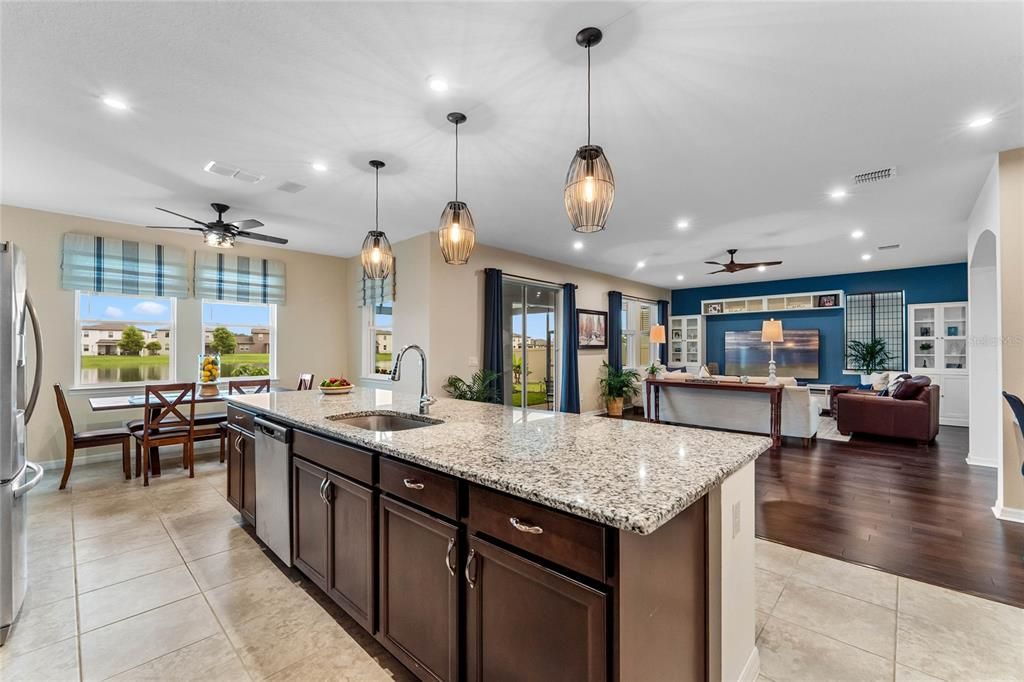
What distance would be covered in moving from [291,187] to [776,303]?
30.3 ft

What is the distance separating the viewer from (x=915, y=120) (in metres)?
2.79

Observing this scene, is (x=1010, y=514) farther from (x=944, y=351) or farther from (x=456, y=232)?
(x=944, y=351)

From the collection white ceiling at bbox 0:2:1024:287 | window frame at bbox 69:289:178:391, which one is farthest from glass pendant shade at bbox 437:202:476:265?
window frame at bbox 69:289:178:391

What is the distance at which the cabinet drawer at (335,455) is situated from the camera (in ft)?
6.18

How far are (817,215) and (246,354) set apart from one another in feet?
23.9

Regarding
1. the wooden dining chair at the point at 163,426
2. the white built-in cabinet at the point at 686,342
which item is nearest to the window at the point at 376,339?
the wooden dining chair at the point at 163,426

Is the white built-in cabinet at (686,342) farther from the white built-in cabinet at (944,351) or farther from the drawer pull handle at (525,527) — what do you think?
the drawer pull handle at (525,527)

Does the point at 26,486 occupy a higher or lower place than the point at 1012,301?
lower

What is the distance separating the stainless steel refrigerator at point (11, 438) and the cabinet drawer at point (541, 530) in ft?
7.52

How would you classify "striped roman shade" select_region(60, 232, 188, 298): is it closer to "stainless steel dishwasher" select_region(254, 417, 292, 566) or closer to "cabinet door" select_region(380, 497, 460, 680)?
"stainless steel dishwasher" select_region(254, 417, 292, 566)

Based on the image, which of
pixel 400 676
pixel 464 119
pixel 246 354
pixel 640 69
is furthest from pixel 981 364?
pixel 246 354

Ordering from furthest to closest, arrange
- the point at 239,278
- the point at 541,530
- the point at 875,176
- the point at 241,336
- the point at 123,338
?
1. the point at 241,336
2. the point at 239,278
3. the point at 123,338
4. the point at 875,176
5. the point at 541,530

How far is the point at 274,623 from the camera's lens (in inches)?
83.6

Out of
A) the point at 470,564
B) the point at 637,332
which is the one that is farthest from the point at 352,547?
the point at 637,332
